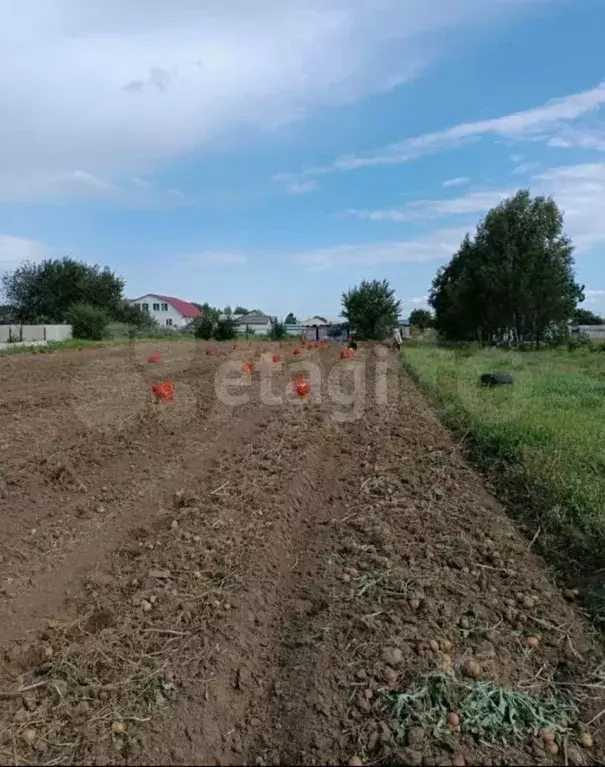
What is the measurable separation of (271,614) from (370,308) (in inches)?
1901

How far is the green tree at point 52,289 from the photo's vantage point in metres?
47.8

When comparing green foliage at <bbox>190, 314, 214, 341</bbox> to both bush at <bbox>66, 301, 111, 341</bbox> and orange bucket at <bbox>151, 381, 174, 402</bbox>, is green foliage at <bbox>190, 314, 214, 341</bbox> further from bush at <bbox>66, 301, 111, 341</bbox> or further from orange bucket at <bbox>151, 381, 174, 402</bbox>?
orange bucket at <bbox>151, 381, 174, 402</bbox>

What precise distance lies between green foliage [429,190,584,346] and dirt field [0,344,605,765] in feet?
99.8

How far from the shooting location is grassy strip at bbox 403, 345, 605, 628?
13.2 feet

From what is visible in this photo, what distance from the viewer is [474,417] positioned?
7363 mm

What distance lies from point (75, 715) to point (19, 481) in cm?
321

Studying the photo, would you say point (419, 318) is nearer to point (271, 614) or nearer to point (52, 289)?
point (52, 289)

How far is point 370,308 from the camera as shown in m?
50.7

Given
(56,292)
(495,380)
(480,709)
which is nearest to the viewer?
(480,709)

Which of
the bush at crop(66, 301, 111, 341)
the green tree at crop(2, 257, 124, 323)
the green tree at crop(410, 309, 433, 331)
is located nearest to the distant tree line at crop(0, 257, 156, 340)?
the green tree at crop(2, 257, 124, 323)

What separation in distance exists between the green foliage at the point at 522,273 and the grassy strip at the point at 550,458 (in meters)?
25.6

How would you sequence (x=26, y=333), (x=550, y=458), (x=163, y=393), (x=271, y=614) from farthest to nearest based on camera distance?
(x=26, y=333)
(x=163, y=393)
(x=550, y=458)
(x=271, y=614)

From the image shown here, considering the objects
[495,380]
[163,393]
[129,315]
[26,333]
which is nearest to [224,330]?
[26,333]

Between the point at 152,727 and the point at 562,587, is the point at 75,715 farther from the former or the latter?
the point at 562,587
